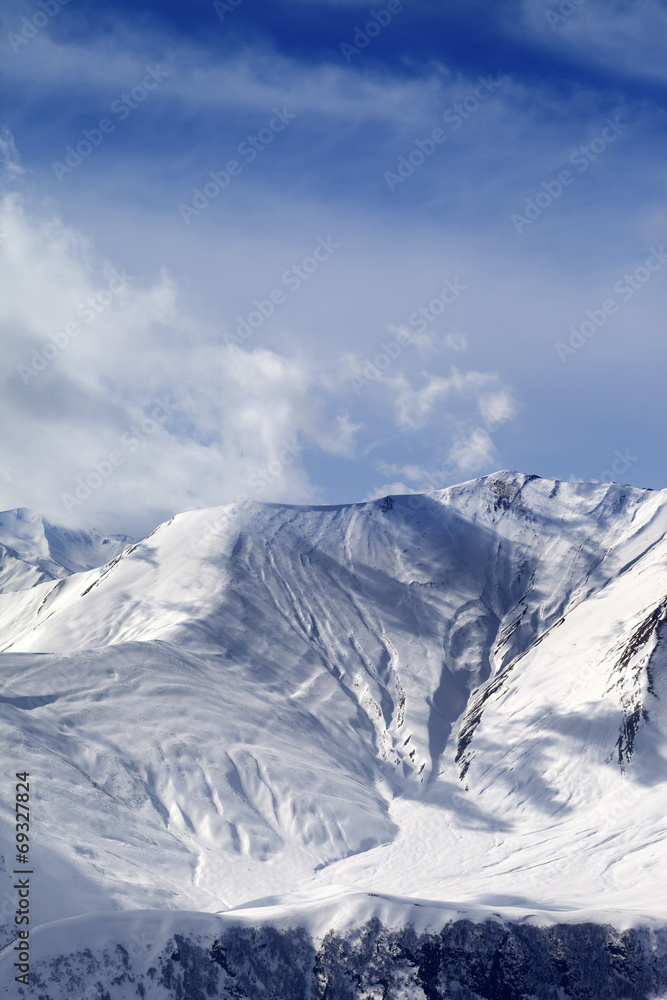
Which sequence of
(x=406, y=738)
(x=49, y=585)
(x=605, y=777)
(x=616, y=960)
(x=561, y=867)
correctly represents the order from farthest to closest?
(x=49, y=585), (x=406, y=738), (x=605, y=777), (x=561, y=867), (x=616, y=960)

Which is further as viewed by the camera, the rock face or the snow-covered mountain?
the snow-covered mountain

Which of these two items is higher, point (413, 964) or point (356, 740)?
point (413, 964)

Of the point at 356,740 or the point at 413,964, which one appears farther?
the point at 356,740

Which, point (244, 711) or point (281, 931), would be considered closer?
point (281, 931)

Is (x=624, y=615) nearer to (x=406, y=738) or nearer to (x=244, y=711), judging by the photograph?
(x=406, y=738)

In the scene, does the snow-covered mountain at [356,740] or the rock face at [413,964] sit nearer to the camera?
the rock face at [413,964]

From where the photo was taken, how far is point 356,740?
9581cm

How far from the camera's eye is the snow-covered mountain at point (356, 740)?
164ft

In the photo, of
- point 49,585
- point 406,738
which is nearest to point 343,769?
point 406,738

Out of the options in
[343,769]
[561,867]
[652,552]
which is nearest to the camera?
[561,867]

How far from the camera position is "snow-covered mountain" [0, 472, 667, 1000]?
50.0 m

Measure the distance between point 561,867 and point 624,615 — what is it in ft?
123

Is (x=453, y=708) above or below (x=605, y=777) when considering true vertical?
below

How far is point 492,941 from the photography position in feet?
162
